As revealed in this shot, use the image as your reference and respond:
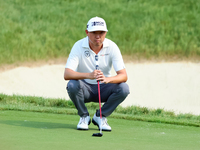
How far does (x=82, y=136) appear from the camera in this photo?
12.6ft

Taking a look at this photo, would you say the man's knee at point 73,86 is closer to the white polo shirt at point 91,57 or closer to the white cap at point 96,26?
the white polo shirt at point 91,57

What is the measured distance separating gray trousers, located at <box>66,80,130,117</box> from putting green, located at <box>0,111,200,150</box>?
0.24m

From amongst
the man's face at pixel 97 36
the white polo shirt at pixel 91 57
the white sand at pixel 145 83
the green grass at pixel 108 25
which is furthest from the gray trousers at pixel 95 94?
the green grass at pixel 108 25

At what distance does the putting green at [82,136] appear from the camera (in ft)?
10.9

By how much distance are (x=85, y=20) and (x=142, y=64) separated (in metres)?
2.97

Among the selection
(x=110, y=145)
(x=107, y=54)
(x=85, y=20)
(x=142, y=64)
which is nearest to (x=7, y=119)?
(x=107, y=54)

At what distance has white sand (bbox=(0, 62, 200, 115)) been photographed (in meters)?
11.2

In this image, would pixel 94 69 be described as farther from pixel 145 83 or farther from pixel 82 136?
pixel 145 83

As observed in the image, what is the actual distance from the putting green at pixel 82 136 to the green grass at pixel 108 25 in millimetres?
7703

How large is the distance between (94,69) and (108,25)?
9.51m

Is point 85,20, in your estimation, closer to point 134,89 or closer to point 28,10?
point 28,10

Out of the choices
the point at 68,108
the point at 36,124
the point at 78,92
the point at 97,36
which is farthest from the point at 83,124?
the point at 68,108

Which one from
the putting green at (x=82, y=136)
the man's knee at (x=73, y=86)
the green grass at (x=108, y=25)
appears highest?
the green grass at (x=108, y=25)

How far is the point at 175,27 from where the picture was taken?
13.7 metres
